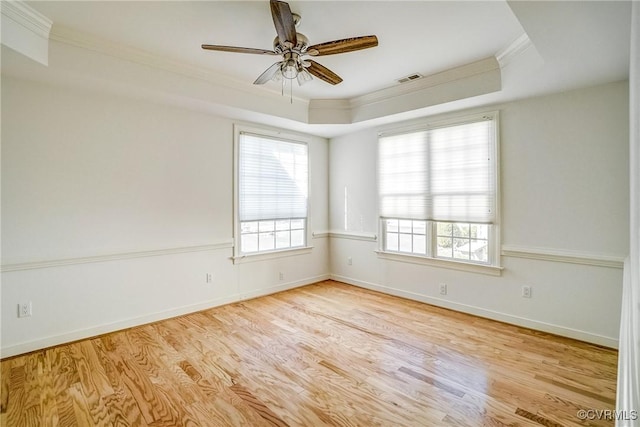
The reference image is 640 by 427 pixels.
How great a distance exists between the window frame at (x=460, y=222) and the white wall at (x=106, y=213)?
7.15ft

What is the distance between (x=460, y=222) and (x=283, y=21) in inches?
121

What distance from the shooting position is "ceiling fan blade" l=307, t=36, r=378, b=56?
2.14 metres

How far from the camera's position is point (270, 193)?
183 inches

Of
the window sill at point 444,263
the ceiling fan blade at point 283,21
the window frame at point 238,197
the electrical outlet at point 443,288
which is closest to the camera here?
the ceiling fan blade at point 283,21

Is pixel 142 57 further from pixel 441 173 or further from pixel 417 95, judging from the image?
pixel 441 173

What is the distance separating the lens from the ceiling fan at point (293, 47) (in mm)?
2000

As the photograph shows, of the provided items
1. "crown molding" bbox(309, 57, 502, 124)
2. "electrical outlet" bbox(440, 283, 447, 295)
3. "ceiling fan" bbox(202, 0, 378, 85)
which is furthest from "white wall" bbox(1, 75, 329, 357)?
"electrical outlet" bbox(440, 283, 447, 295)

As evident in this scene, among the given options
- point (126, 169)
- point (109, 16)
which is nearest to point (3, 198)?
point (126, 169)

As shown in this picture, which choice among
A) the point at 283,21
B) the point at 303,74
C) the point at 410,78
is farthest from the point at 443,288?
the point at 283,21

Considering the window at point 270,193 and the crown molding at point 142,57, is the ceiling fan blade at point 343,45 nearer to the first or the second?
the crown molding at point 142,57

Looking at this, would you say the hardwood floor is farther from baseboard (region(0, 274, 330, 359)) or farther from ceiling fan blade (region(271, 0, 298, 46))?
ceiling fan blade (region(271, 0, 298, 46))

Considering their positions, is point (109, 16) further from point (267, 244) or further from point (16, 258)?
point (267, 244)

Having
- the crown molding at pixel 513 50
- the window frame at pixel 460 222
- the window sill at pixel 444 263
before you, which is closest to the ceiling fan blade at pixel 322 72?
the crown molding at pixel 513 50

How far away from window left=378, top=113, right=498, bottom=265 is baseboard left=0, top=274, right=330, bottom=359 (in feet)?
6.79
